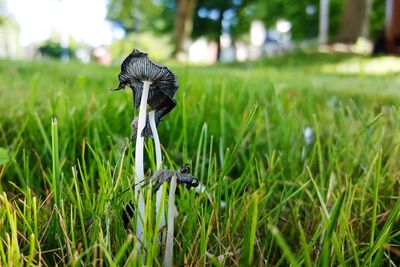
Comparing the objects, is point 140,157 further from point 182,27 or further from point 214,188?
point 182,27

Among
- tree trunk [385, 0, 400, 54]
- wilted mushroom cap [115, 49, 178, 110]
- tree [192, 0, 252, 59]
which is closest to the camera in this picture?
wilted mushroom cap [115, 49, 178, 110]

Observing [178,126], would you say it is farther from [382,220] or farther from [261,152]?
[382,220]

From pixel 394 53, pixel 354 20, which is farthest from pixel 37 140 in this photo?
pixel 354 20

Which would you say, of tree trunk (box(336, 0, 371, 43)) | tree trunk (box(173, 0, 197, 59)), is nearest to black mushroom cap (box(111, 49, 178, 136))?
tree trunk (box(336, 0, 371, 43))

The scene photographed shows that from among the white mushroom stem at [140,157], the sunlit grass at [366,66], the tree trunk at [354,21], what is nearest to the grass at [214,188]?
the white mushroom stem at [140,157]

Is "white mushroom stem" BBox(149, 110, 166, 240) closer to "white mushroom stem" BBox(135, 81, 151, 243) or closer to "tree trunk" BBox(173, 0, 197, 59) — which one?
"white mushroom stem" BBox(135, 81, 151, 243)

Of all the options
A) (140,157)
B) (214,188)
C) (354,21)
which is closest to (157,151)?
(140,157)

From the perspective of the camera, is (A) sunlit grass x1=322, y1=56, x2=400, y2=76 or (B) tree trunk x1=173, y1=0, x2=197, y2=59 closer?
(A) sunlit grass x1=322, y1=56, x2=400, y2=76
